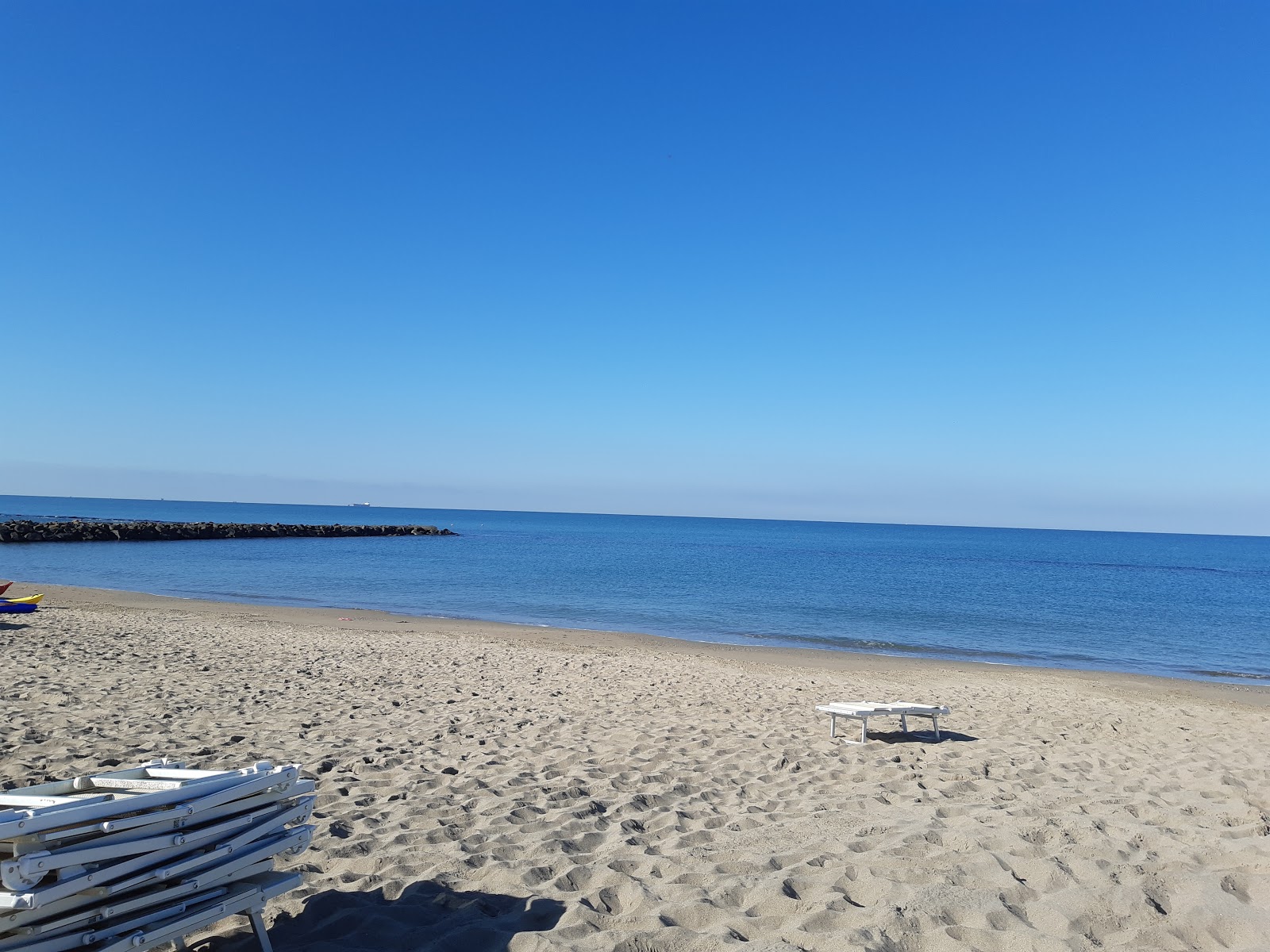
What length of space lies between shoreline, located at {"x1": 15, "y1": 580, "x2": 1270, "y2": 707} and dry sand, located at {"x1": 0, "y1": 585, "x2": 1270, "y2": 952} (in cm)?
422

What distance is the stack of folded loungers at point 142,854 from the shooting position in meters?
2.77

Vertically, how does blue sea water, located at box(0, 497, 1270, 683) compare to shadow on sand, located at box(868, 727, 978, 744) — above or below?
below

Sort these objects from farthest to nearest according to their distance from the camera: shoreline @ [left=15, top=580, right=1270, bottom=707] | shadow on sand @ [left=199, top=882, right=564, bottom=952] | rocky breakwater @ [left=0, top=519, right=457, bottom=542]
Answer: rocky breakwater @ [left=0, top=519, right=457, bottom=542], shoreline @ [left=15, top=580, right=1270, bottom=707], shadow on sand @ [left=199, top=882, right=564, bottom=952]

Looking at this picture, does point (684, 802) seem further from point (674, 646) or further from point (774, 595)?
point (774, 595)

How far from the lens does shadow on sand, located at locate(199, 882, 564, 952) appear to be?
3.80 metres

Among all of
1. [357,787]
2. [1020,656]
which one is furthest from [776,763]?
[1020,656]

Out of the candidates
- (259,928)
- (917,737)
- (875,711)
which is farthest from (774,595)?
(259,928)

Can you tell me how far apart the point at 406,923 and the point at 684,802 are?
8.07 feet

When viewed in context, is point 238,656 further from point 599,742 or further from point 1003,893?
point 1003,893

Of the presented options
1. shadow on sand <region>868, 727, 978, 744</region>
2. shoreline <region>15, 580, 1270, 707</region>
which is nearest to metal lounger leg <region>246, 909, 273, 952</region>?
shadow on sand <region>868, 727, 978, 744</region>

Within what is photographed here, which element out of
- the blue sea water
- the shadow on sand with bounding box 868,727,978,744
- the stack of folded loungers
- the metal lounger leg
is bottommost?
the blue sea water

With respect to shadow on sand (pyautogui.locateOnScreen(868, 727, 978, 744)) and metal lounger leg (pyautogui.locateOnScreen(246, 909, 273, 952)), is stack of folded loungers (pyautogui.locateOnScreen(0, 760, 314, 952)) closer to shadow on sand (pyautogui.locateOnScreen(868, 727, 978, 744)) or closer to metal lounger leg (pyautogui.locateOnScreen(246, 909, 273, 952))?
metal lounger leg (pyautogui.locateOnScreen(246, 909, 273, 952))

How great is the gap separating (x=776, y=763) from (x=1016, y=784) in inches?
74.6

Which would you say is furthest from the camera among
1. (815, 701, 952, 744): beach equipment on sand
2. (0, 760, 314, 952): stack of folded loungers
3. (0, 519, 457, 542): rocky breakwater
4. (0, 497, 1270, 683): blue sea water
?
(0, 519, 457, 542): rocky breakwater
